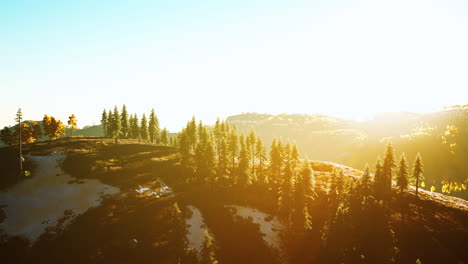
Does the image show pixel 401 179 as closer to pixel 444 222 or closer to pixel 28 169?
pixel 444 222

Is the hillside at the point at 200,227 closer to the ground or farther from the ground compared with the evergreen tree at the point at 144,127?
closer to the ground

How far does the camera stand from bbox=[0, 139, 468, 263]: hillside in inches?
1444

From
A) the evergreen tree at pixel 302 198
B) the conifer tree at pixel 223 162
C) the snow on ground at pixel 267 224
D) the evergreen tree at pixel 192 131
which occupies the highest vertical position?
the evergreen tree at pixel 192 131

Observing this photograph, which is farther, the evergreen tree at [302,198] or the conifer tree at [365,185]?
the conifer tree at [365,185]

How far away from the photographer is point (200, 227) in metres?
46.4

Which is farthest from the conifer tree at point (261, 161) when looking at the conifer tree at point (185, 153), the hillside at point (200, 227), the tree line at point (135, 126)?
the tree line at point (135, 126)

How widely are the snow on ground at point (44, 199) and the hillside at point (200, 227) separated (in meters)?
0.71

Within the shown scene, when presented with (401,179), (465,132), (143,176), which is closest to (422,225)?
(401,179)

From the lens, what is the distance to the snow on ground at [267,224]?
1756 inches

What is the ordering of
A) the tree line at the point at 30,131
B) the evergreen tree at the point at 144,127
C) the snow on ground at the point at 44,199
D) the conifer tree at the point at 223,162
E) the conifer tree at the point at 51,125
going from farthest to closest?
1. the evergreen tree at the point at 144,127
2. the conifer tree at the point at 51,125
3. the tree line at the point at 30,131
4. the conifer tree at the point at 223,162
5. the snow on ground at the point at 44,199

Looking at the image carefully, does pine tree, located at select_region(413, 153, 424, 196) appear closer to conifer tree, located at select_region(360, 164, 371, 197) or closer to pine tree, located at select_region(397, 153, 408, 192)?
pine tree, located at select_region(397, 153, 408, 192)

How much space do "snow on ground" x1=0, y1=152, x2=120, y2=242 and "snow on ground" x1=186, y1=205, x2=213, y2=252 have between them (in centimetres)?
1772

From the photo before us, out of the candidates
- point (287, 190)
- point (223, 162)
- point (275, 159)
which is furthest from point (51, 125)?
point (287, 190)

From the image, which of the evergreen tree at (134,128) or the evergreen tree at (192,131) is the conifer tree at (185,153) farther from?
the evergreen tree at (134,128)
